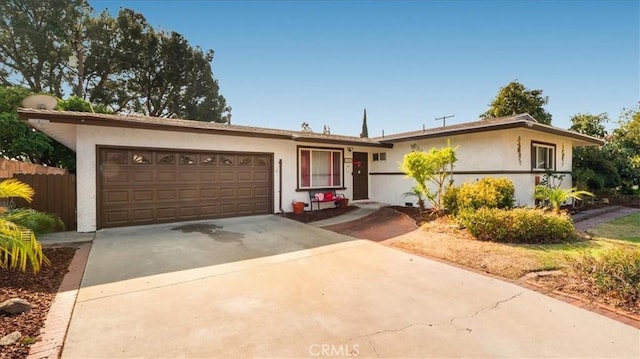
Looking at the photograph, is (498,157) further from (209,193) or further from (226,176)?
(209,193)

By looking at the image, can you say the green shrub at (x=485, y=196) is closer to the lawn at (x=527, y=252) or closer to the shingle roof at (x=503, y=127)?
the lawn at (x=527, y=252)

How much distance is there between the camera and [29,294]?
11.4ft

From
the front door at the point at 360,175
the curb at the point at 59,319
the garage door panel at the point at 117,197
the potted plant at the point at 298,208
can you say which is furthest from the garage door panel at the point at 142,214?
the front door at the point at 360,175

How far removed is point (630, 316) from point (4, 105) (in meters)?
16.2

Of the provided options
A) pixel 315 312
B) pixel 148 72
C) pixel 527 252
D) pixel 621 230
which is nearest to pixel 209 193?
pixel 315 312

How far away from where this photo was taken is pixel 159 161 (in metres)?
8.17

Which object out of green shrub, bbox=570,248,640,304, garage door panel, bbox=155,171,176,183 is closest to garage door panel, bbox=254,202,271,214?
garage door panel, bbox=155,171,176,183

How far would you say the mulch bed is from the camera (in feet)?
8.32

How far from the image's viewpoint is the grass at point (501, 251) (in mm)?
4645

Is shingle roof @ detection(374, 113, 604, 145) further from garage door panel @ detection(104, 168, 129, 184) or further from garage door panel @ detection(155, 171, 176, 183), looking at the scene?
garage door panel @ detection(104, 168, 129, 184)

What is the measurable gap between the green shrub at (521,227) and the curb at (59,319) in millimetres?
6901

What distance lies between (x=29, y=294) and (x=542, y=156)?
43.0 feet

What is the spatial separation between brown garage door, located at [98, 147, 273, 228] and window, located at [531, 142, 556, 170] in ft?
28.4

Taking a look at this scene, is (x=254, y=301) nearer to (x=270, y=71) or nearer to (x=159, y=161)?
(x=159, y=161)
